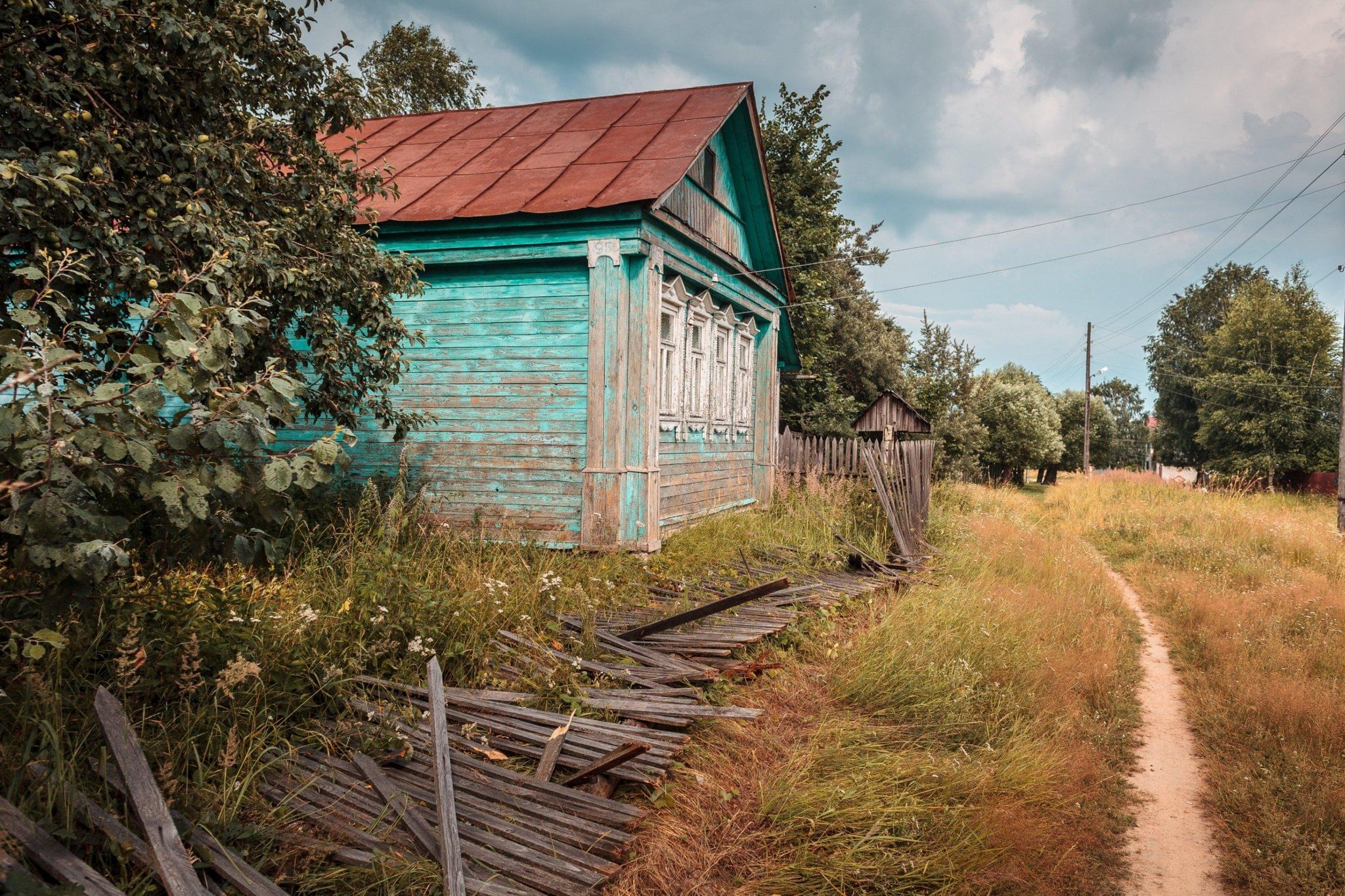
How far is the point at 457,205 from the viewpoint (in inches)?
347

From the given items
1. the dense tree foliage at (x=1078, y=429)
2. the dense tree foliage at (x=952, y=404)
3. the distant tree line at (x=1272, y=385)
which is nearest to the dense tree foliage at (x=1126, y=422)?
the dense tree foliage at (x=1078, y=429)

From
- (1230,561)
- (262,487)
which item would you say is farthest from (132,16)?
(1230,561)

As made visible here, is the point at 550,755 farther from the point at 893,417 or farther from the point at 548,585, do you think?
the point at 893,417

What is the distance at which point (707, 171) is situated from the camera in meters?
10.9

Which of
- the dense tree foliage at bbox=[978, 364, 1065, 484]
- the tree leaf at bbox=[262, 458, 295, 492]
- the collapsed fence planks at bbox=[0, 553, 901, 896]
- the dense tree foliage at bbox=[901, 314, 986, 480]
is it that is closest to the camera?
the tree leaf at bbox=[262, 458, 295, 492]

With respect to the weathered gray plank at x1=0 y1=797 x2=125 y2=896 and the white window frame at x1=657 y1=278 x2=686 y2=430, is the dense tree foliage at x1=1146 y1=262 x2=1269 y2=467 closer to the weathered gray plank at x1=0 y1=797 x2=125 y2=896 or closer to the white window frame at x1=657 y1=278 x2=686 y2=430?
the white window frame at x1=657 y1=278 x2=686 y2=430

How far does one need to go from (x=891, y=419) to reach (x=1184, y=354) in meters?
37.1

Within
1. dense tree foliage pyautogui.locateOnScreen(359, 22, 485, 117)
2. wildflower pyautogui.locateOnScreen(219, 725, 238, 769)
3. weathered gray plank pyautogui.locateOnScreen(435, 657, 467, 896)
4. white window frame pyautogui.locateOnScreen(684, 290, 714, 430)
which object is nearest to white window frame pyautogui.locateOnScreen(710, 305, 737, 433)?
white window frame pyautogui.locateOnScreen(684, 290, 714, 430)

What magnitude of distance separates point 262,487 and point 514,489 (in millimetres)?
5839

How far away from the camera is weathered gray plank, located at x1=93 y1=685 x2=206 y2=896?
244cm

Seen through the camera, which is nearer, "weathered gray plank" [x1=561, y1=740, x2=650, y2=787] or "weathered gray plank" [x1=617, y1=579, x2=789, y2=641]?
"weathered gray plank" [x1=561, y1=740, x2=650, y2=787]

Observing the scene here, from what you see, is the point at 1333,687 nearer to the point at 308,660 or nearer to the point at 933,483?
the point at 308,660

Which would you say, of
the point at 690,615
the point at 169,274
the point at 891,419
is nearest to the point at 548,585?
the point at 690,615

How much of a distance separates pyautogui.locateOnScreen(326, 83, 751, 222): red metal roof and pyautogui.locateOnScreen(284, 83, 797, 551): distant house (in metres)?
0.04
